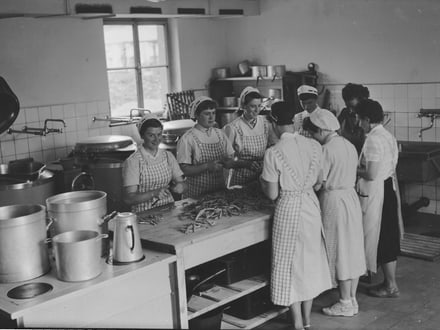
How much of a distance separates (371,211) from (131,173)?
2.05 metres

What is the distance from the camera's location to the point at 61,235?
10.5ft

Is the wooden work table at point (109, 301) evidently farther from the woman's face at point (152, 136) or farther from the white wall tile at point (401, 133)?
the white wall tile at point (401, 133)

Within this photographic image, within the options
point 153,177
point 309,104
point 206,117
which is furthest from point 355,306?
point 309,104

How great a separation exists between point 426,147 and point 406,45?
1.27 meters

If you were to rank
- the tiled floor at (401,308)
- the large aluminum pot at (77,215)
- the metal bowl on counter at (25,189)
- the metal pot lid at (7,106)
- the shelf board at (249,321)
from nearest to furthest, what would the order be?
the large aluminum pot at (77,215)
the shelf board at (249,321)
the tiled floor at (401,308)
the metal pot lid at (7,106)
the metal bowl on counter at (25,189)

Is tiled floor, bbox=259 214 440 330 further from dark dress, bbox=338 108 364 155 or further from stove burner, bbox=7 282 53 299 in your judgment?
stove burner, bbox=7 282 53 299

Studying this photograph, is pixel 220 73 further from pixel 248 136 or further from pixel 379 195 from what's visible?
pixel 379 195

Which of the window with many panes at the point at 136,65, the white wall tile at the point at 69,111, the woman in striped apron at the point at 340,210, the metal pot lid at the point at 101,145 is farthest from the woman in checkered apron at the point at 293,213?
the window with many panes at the point at 136,65

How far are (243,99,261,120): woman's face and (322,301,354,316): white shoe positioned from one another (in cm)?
190

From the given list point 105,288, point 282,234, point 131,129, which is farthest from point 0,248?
point 131,129

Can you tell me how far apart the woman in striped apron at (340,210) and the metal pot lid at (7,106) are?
2752mm

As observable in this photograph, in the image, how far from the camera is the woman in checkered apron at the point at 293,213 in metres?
4.21

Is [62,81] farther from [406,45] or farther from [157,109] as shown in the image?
[406,45]

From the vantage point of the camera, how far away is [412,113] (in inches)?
282
